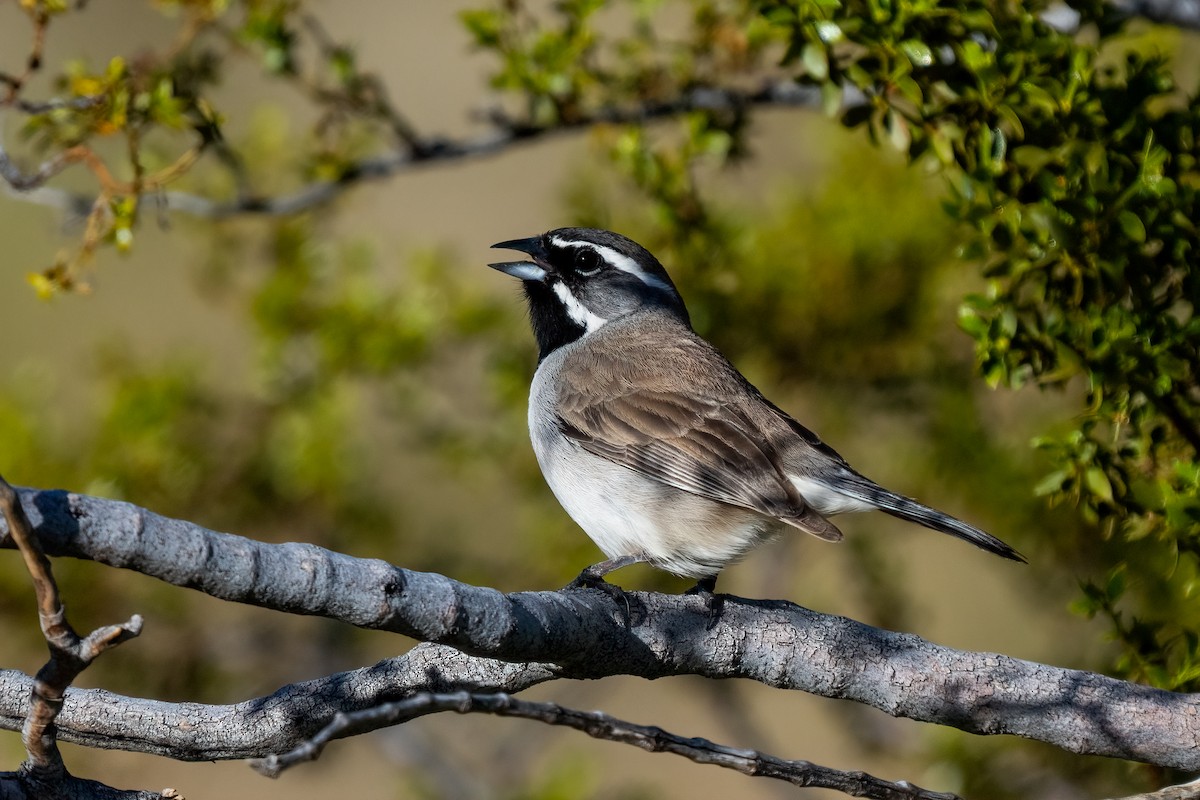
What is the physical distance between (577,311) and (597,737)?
11.9ft

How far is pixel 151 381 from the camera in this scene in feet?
22.5

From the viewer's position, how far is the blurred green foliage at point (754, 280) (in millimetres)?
3938

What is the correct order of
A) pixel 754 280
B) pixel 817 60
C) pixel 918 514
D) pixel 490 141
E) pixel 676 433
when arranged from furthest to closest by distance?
pixel 754 280
pixel 490 141
pixel 676 433
pixel 918 514
pixel 817 60

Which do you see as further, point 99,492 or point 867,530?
point 867,530

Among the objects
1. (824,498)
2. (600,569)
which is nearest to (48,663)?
(600,569)

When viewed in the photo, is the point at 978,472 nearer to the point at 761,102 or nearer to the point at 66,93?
the point at 761,102

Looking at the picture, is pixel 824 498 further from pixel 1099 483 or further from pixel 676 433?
pixel 1099 483

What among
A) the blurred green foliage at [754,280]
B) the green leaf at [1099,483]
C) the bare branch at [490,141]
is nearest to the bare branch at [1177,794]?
the blurred green foliage at [754,280]

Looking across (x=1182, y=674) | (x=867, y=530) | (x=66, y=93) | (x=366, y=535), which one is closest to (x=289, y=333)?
(x=366, y=535)

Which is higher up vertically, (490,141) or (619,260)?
(490,141)

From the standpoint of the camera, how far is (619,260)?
19.6ft

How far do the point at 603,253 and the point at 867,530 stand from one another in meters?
2.90

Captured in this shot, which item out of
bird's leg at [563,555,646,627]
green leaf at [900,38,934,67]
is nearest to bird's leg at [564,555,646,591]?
bird's leg at [563,555,646,627]

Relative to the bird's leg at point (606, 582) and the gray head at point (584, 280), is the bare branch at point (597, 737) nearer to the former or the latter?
the bird's leg at point (606, 582)
